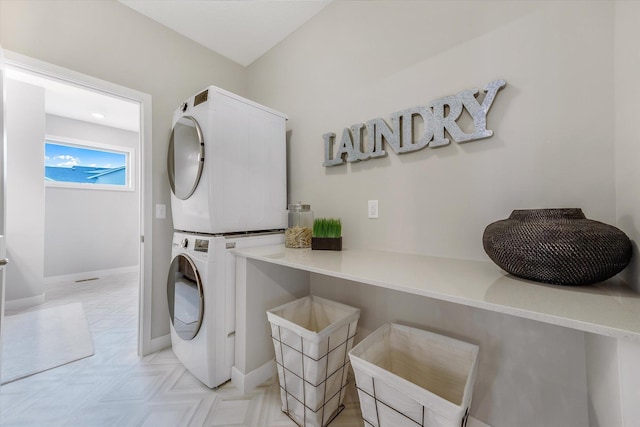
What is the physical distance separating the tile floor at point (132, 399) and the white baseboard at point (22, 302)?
73.3 inches

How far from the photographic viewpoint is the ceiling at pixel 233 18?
1771 millimetres

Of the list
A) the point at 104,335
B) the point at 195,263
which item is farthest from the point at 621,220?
the point at 104,335

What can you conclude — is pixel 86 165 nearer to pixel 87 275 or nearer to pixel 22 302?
pixel 87 275

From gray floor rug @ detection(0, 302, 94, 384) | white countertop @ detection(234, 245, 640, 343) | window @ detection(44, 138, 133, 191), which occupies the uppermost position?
window @ detection(44, 138, 133, 191)

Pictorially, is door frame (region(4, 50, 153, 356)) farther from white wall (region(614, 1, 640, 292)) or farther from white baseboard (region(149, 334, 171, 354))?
white wall (region(614, 1, 640, 292))

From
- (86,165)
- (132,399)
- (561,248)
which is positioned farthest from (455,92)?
(86,165)

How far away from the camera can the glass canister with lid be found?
1.61 m

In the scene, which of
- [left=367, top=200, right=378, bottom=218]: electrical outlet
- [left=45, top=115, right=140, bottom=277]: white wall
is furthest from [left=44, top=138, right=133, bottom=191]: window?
[left=367, top=200, right=378, bottom=218]: electrical outlet

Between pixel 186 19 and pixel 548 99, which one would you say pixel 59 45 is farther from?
pixel 548 99

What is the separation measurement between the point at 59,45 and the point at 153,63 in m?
0.52

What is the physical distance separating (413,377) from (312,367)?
0.49 m

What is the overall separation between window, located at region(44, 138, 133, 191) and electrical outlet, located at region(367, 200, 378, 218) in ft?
15.4

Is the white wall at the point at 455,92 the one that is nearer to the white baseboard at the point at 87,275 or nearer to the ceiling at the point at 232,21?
the ceiling at the point at 232,21

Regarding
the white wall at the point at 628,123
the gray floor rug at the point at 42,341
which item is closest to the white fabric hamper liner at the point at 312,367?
the white wall at the point at 628,123
